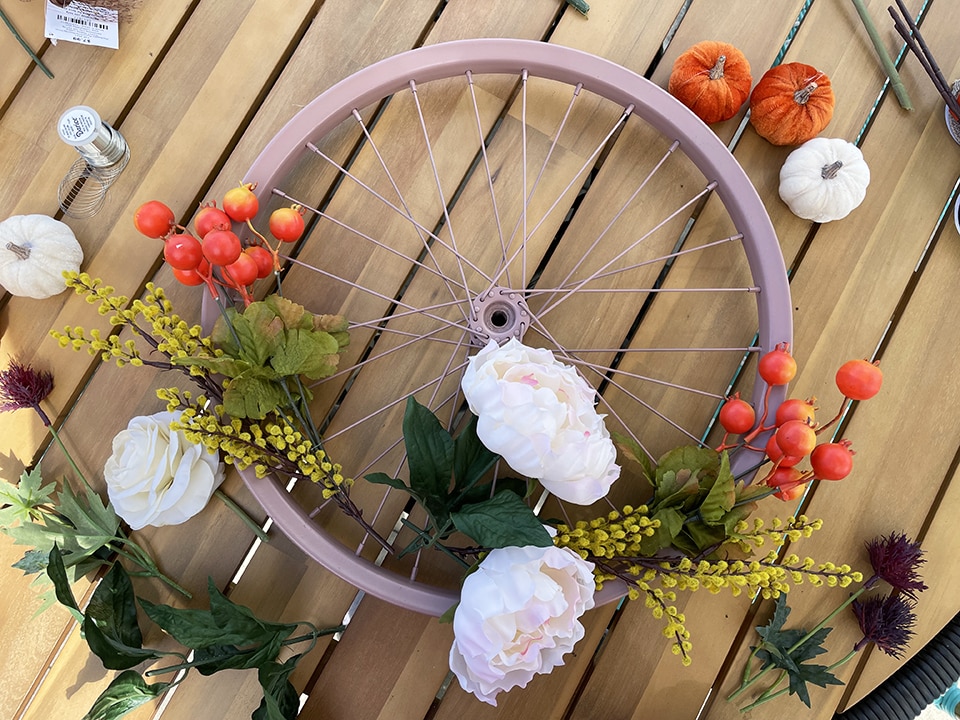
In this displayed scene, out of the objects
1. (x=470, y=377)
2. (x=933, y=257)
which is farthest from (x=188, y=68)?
(x=933, y=257)

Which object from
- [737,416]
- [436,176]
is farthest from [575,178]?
[737,416]

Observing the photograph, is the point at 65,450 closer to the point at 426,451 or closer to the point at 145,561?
the point at 145,561

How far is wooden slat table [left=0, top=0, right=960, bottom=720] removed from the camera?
3.24 ft

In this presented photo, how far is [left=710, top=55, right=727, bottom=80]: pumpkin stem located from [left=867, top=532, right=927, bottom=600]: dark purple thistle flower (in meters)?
0.73

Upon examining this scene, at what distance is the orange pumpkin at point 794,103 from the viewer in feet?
3.26

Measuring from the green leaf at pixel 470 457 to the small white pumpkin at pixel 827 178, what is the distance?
2.02 feet

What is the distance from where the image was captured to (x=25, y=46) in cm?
101

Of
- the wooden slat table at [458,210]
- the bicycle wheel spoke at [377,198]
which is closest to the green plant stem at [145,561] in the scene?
the wooden slat table at [458,210]

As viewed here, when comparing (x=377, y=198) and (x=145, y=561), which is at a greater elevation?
(x=377, y=198)

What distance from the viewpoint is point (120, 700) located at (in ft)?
2.93

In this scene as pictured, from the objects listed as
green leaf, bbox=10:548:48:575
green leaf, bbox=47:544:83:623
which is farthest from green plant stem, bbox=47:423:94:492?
green leaf, bbox=47:544:83:623

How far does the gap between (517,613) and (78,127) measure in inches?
34.4

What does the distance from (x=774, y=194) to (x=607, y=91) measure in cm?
32

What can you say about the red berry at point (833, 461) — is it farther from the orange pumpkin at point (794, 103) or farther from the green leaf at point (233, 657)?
the green leaf at point (233, 657)
